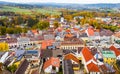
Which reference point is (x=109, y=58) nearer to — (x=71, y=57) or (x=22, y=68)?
(x=71, y=57)

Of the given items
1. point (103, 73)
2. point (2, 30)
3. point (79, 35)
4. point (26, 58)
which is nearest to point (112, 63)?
point (103, 73)

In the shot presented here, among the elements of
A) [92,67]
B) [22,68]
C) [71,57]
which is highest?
[92,67]

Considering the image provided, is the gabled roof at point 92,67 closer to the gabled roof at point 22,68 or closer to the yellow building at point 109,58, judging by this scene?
the yellow building at point 109,58

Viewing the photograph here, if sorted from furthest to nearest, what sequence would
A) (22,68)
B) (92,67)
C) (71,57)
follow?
(71,57)
(22,68)
(92,67)

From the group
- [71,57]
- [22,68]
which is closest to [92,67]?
[71,57]

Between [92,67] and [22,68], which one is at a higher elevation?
[92,67]

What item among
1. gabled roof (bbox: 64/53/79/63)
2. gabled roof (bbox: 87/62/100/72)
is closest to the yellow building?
gabled roof (bbox: 64/53/79/63)

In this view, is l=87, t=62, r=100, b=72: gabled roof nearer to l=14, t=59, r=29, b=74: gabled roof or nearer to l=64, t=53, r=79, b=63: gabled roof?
l=64, t=53, r=79, b=63: gabled roof

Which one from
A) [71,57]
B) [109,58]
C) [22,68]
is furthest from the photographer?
[109,58]

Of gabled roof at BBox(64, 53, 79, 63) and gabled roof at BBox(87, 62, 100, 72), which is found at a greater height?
gabled roof at BBox(87, 62, 100, 72)

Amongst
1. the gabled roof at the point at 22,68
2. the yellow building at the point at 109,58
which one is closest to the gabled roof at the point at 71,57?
the yellow building at the point at 109,58

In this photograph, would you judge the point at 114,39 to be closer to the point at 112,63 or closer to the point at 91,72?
the point at 112,63

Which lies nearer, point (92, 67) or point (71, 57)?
Result: point (92, 67)
